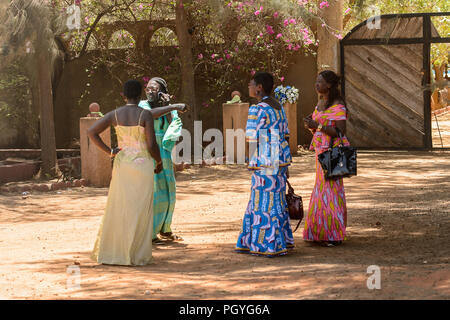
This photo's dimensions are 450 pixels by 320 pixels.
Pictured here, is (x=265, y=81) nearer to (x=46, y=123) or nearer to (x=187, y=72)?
(x=46, y=123)

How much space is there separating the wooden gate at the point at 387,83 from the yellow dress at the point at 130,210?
9.98 meters

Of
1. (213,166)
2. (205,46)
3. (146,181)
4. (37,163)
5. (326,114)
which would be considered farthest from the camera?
(205,46)

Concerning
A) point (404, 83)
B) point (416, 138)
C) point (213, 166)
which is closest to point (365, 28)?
point (404, 83)

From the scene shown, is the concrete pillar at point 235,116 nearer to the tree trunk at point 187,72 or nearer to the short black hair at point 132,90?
the tree trunk at point 187,72

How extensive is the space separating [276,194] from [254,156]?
0.39 m

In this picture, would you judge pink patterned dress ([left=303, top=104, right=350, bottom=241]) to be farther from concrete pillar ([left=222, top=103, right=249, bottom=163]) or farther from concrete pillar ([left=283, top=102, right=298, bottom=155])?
concrete pillar ([left=283, top=102, right=298, bottom=155])

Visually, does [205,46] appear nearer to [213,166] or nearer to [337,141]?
[213,166]

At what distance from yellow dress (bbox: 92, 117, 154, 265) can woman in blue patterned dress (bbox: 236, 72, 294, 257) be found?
0.94 metres

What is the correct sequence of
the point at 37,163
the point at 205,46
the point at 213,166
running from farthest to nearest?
the point at 205,46 < the point at 213,166 < the point at 37,163

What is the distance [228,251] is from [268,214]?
1.94ft

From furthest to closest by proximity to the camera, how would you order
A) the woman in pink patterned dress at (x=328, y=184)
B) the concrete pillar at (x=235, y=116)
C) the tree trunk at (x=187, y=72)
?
the tree trunk at (x=187, y=72) → the concrete pillar at (x=235, y=116) → the woman in pink patterned dress at (x=328, y=184)

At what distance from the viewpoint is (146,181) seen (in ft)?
21.6

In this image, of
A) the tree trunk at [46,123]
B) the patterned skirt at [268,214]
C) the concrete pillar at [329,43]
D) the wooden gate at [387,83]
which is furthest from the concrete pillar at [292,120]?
the patterned skirt at [268,214]

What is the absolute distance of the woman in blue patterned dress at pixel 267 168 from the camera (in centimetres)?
675
